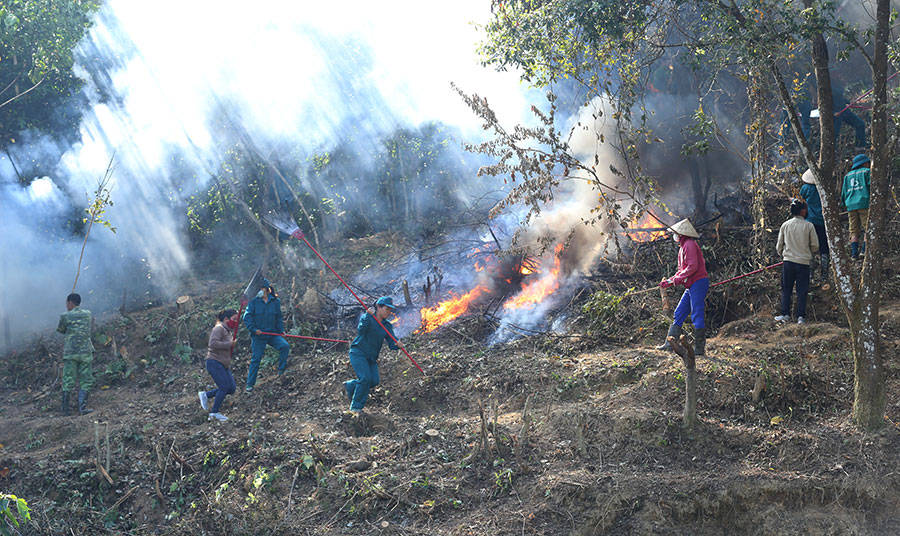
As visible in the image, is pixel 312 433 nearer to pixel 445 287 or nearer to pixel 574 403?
pixel 574 403

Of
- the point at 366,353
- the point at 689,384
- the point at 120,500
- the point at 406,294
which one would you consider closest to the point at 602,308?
the point at 689,384

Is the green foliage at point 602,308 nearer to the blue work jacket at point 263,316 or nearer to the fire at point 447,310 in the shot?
the fire at point 447,310

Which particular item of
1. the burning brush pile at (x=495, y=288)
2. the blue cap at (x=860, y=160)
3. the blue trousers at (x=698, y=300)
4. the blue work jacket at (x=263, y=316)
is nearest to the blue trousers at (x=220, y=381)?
the blue work jacket at (x=263, y=316)

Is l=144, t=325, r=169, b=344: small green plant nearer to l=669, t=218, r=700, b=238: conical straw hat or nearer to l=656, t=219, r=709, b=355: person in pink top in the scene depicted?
l=656, t=219, r=709, b=355: person in pink top

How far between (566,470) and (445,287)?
5.75 meters

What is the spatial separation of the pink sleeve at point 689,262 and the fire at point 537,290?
323cm

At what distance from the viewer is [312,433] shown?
290 inches

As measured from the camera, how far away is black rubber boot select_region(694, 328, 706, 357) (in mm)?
7703

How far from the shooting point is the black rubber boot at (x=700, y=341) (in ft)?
25.3

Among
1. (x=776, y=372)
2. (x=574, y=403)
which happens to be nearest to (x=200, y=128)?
(x=574, y=403)

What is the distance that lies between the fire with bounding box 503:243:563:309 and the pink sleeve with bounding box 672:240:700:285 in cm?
323

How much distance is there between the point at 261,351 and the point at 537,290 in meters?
4.51

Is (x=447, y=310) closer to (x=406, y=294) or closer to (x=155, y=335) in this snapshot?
(x=406, y=294)

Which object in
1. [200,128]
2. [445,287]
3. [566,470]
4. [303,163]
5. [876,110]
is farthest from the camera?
[303,163]
